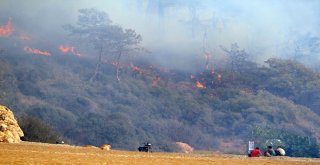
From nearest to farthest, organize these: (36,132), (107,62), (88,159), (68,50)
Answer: (88,159), (36,132), (107,62), (68,50)

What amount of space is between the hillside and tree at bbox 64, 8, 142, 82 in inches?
239

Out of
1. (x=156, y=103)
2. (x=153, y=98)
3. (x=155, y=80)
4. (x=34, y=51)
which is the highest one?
(x=34, y=51)

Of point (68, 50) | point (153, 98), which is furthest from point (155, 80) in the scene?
point (68, 50)

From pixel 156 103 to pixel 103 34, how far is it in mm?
29805

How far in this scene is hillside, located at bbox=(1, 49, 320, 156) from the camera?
89562mm

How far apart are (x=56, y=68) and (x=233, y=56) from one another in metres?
55.2

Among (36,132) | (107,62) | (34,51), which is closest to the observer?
(36,132)

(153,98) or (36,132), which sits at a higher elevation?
(153,98)

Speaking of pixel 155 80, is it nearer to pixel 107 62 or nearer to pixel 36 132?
pixel 107 62

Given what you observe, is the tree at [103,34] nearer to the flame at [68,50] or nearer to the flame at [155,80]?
the flame at [68,50]

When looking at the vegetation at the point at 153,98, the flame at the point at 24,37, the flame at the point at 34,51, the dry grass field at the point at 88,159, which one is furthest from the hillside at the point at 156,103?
the dry grass field at the point at 88,159

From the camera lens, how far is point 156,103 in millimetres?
116688

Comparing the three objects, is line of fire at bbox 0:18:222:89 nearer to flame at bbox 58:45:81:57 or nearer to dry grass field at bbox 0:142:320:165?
flame at bbox 58:45:81:57

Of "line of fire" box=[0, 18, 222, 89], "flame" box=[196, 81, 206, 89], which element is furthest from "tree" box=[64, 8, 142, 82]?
"flame" box=[196, 81, 206, 89]
